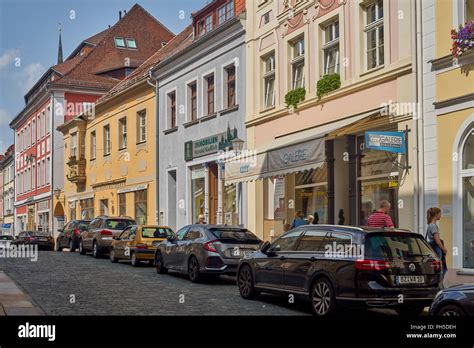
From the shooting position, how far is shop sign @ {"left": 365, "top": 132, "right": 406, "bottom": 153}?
17078mm

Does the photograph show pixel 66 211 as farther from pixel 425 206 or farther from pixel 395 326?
pixel 395 326

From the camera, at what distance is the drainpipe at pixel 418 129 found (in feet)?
57.4

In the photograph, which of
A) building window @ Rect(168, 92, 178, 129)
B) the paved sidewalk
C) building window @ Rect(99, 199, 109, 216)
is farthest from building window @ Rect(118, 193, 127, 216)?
the paved sidewalk

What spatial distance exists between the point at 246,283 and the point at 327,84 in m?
8.55

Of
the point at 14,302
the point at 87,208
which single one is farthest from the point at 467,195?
the point at 87,208

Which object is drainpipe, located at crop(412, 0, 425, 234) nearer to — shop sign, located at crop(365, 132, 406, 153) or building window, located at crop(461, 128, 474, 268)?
shop sign, located at crop(365, 132, 406, 153)

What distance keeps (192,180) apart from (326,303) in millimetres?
20221

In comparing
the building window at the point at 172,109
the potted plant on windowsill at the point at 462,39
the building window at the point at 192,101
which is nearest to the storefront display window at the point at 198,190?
the building window at the point at 192,101

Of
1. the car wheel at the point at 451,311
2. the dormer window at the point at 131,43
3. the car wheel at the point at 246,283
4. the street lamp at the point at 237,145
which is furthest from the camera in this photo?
the dormer window at the point at 131,43

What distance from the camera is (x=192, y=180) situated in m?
32.0

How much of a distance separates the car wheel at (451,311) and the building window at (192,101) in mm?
23062

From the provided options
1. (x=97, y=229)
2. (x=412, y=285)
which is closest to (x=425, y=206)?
(x=412, y=285)

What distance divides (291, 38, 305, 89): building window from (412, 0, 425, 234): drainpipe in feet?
20.4

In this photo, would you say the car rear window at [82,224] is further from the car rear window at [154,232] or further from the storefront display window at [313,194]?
the storefront display window at [313,194]
